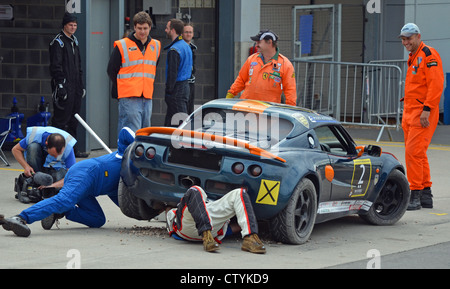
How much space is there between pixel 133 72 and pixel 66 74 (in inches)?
52.6

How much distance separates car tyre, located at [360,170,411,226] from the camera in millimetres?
9336

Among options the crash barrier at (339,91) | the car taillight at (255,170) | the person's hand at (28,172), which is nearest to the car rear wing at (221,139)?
the car taillight at (255,170)

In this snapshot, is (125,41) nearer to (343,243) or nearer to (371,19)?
(343,243)

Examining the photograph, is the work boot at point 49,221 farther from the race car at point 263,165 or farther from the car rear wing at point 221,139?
the car rear wing at point 221,139

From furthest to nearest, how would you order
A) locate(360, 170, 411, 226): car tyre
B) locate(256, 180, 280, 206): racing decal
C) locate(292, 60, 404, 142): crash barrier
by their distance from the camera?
locate(292, 60, 404, 142): crash barrier
locate(360, 170, 411, 226): car tyre
locate(256, 180, 280, 206): racing decal

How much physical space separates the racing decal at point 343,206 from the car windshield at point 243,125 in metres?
0.79

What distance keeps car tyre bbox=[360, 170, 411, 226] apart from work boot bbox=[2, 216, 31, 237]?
11.4 feet

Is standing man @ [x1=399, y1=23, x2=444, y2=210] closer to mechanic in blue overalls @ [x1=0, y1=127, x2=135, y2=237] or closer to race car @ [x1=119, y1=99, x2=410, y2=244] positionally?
race car @ [x1=119, y1=99, x2=410, y2=244]

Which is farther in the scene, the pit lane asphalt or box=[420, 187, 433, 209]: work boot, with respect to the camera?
box=[420, 187, 433, 209]: work boot

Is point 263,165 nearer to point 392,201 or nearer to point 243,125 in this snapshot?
point 243,125

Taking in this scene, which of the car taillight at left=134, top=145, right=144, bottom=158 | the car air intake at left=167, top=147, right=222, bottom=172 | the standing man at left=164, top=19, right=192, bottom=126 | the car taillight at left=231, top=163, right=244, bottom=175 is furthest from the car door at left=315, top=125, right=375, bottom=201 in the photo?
the standing man at left=164, top=19, right=192, bottom=126

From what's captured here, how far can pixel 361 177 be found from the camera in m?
8.77
